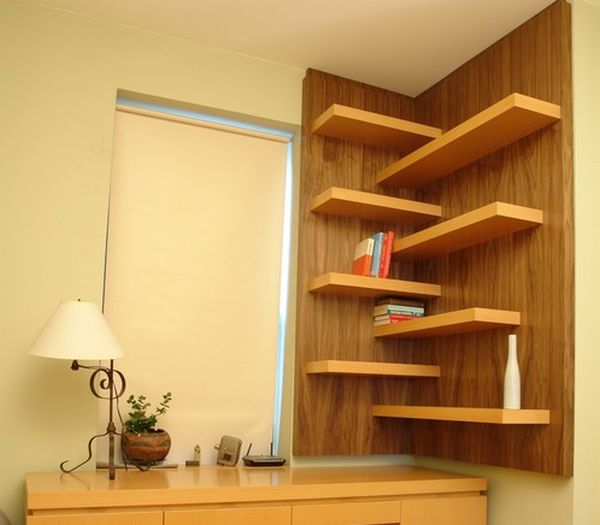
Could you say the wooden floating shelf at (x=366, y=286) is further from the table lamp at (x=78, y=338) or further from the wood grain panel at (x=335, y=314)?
the table lamp at (x=78, y=338)

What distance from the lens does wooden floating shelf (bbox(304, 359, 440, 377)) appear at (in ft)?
10.2

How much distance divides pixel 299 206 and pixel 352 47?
2.52ft

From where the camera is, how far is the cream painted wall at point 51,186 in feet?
9.30

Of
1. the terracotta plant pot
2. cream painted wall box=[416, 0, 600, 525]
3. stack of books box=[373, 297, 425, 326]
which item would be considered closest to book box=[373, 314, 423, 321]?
stack of books box=[373, 297, 425, 326]

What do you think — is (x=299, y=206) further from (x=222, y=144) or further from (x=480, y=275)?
(x=480, y=275)

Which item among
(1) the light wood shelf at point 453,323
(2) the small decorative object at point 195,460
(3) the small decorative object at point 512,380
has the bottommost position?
(2) the small decorative object at point 195,460

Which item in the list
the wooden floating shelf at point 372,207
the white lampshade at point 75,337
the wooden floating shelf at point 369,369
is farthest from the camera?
the wooden floating shelf at point 372,207

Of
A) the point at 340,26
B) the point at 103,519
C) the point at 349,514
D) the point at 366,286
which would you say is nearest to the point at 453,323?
the point at 366,286

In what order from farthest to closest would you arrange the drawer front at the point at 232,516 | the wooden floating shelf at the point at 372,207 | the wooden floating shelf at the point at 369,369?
1. the wooden floating shelf at the point at 372,207
2. the wooden floating shelf at the point at 369,369
3. the drawer front at the point at 232,516

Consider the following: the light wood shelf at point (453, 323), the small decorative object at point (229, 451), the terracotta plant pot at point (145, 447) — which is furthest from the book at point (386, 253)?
the terracotta plant pot at point (145, 447)

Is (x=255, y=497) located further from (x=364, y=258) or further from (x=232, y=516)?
(x=364, y=258)

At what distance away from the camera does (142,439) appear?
115 inches

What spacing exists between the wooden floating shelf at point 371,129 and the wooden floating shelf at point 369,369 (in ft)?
3.57

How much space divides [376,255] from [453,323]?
23.1 inches
